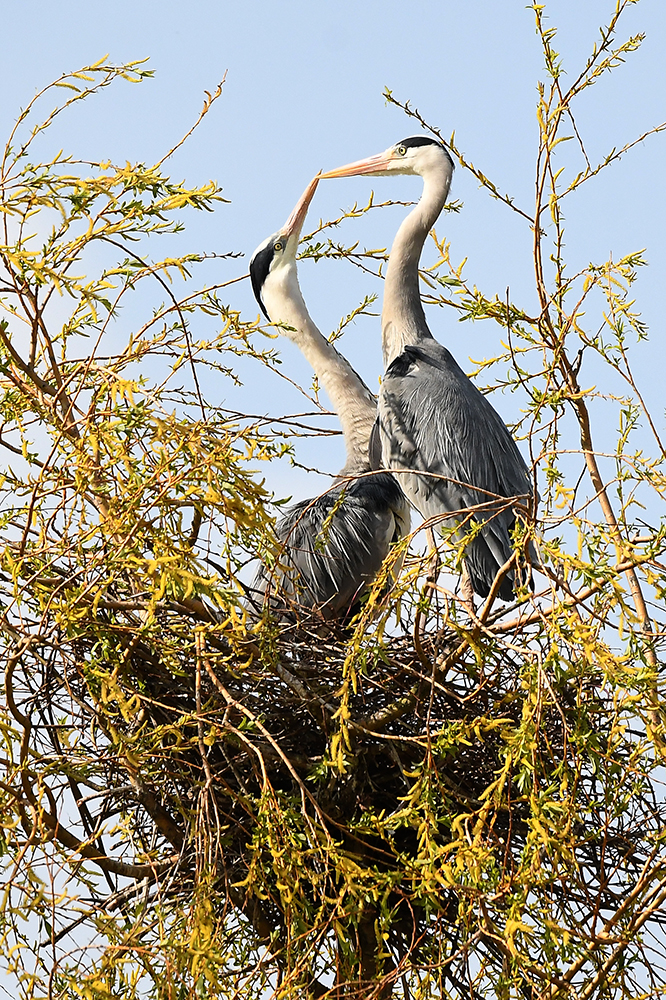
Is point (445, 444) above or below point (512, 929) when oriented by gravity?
above

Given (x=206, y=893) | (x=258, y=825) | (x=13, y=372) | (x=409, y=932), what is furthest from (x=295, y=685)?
(x=13, y=372)

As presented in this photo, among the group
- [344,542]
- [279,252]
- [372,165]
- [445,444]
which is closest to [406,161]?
[372,165]

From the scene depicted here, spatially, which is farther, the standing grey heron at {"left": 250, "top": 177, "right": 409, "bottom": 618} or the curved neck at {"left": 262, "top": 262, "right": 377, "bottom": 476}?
the curved neck at {"left": 262, "top": 262, "right": 377, "bottom": 476}

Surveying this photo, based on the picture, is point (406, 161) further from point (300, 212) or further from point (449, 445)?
point (449, 445)

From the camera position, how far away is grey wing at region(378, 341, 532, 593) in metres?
3.00

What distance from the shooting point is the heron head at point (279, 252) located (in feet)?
12.1

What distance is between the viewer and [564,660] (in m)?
1.67

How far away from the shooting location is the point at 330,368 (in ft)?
11.8

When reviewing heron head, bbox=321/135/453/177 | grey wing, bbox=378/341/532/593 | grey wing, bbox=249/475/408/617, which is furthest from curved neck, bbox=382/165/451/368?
grey wing, bbox=249/475/408/617

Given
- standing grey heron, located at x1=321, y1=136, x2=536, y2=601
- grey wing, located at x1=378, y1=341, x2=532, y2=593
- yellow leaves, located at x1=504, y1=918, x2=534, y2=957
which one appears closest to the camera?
yellow leaves, located at x1=504, y1=918, x2=534, y2=957

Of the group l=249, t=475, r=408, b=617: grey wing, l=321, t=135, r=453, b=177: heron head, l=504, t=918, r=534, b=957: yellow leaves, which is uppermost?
l=321, t=135, r=453, b=177: heron head

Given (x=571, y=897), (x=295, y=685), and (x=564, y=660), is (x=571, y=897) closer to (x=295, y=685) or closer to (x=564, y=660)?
(x=564, y=660)

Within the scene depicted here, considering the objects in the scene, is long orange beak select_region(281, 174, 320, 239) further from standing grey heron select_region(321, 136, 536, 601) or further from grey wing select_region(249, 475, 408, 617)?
grey wing select_region(249, 475, 408, 617)

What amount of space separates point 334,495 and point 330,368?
0.65m
